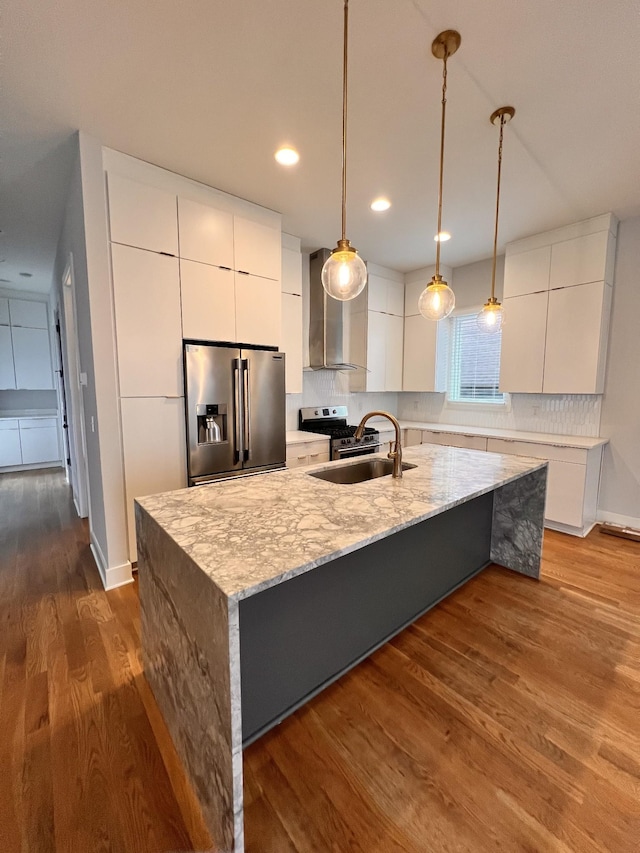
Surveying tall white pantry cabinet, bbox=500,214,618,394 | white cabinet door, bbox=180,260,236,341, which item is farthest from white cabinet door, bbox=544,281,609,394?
white cabinet door, bbox=180,260,236,341

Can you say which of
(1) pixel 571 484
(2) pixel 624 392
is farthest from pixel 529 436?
(2) pixel 624 392

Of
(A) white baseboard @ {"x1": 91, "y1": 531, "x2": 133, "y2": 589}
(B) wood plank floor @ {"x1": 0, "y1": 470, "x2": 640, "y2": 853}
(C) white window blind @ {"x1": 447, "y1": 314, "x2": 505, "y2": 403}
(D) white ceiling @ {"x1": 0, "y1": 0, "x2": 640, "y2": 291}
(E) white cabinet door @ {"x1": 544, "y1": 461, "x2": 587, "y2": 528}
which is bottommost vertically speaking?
(B) wood plank floor @ {"x1": 0, "y1": 470, "x2": 640, "y2": 853}

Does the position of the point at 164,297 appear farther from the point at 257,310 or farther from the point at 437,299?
the point at 437,299

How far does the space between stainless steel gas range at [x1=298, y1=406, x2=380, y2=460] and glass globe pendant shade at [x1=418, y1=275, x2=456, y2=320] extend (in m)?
1.94

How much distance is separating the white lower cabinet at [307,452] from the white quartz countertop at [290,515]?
1.46 m

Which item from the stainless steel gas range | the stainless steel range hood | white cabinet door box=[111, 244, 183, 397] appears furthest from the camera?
the stainless steel range hood

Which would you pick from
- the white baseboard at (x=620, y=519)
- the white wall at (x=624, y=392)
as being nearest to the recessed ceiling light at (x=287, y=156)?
the white wall at (x=624, y=392)

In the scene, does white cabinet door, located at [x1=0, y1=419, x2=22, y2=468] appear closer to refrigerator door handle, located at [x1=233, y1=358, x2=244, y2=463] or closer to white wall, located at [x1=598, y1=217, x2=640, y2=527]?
refrigerator door handle, located at [x1=233, y1=358, x2=244, y2=463]

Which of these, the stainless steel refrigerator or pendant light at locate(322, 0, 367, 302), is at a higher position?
pendant light at locate(322, 0, 367, 302)

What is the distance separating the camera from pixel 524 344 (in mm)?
3711

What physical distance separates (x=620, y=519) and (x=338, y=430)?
9.56ft

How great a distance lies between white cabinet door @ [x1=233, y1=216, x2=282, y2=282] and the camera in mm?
2932

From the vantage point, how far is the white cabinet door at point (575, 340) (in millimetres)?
3268

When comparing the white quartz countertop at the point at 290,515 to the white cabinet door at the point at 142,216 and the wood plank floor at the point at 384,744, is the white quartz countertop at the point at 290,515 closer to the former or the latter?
the wood plank floor at the point at 384,744
